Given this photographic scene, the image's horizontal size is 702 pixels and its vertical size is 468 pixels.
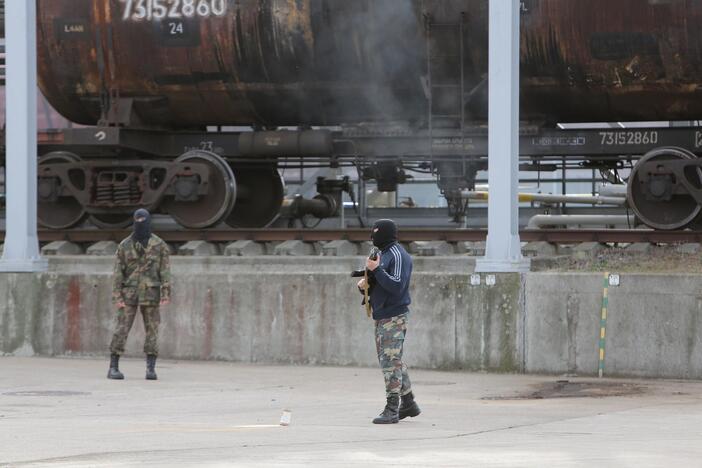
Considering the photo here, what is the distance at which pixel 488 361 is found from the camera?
11.1 m

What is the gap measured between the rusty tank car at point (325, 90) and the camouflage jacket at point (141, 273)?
14.7 ft

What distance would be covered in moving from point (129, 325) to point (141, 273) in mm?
489

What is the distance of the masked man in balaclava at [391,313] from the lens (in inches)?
307

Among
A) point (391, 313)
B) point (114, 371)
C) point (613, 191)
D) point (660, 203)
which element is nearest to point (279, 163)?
point (660, 203)

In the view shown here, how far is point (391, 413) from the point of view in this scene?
776cm

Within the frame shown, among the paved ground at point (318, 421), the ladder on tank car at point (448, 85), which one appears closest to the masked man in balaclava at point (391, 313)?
the paved ground at point (318, 421)

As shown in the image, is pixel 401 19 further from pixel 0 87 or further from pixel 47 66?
pixel 0 87

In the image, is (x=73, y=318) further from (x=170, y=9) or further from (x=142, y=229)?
(x=170, y=9)

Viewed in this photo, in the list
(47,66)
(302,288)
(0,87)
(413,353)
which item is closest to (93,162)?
(47,66)

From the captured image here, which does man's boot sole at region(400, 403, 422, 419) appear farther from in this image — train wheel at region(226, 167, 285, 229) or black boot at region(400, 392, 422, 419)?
train wheel at region(226, 167, 285, 229)

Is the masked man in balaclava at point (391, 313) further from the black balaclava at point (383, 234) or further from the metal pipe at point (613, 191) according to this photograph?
the metal pipe at point (613, 191)

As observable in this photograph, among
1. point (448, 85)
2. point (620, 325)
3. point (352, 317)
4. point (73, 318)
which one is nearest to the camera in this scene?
point (620, 325)

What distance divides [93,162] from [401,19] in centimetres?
442

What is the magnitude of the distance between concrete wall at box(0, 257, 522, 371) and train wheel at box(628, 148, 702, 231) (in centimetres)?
260
